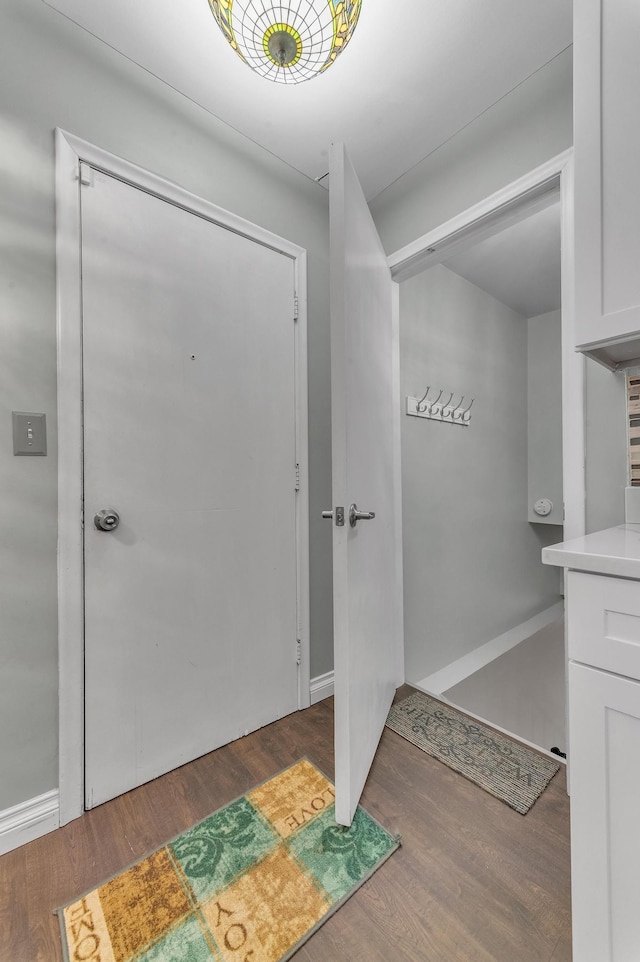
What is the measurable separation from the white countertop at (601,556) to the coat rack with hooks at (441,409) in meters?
1.35

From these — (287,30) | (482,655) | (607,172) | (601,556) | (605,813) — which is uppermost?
(287,30)

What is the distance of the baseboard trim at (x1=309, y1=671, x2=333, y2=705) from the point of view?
1844 millimetres

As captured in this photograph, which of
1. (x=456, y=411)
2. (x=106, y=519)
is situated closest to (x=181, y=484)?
(x=106, y=519)

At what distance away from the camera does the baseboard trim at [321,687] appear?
184 centimetres

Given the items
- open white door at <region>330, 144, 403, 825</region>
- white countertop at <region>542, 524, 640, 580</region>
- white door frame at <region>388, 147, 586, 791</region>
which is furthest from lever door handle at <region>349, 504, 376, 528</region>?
white door frame at <region>388, 147, 586, 791</region>

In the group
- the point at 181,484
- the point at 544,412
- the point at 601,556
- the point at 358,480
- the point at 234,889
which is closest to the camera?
the point at 601,556

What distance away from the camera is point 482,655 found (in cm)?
249

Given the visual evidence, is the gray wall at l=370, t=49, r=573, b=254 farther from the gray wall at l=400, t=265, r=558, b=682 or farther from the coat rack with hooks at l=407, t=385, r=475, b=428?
the coat rack with hooks at l=407, t=385, r=475, b=428

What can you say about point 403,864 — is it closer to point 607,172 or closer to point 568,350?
point 568,350

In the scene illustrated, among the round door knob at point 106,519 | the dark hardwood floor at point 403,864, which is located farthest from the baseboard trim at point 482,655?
the round door knob at point 106,519

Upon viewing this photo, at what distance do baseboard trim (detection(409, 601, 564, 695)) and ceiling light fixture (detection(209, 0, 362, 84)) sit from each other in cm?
246

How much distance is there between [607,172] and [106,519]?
1.60m

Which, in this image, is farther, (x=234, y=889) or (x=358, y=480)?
(x=358, y=480)

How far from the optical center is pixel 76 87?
1241mm
